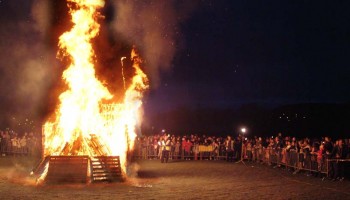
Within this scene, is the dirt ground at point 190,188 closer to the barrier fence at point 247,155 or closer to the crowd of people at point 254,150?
the barrier fence at point 247,155

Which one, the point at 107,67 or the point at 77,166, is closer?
the point at 77,166

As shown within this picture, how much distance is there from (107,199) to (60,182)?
446 cm

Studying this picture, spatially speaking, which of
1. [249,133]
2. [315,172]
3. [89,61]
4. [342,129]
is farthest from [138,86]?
[249,133]

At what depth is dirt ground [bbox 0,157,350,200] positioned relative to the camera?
44.7ft

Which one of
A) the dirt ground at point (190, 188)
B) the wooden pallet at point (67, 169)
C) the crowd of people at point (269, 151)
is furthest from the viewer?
the crowd of people at point (269, 151)

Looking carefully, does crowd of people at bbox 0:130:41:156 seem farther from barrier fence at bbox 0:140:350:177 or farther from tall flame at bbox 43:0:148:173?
tall flame at bbox 43:0:148:173

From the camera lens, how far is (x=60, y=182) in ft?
54.8

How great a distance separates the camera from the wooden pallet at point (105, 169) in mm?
17234

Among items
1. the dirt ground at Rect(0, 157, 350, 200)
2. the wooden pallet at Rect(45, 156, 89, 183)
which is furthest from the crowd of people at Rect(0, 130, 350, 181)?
the wooden pallet at Rect(45, 156, 89, 183)

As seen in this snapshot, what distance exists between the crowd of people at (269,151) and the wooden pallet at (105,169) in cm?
899

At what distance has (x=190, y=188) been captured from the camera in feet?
50.6

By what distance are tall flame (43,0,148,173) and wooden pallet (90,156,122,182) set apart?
1198mm

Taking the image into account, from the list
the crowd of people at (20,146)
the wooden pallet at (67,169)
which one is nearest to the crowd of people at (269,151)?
the crowd of people at (20,146)

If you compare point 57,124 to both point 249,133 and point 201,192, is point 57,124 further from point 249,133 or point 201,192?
point 249,133
